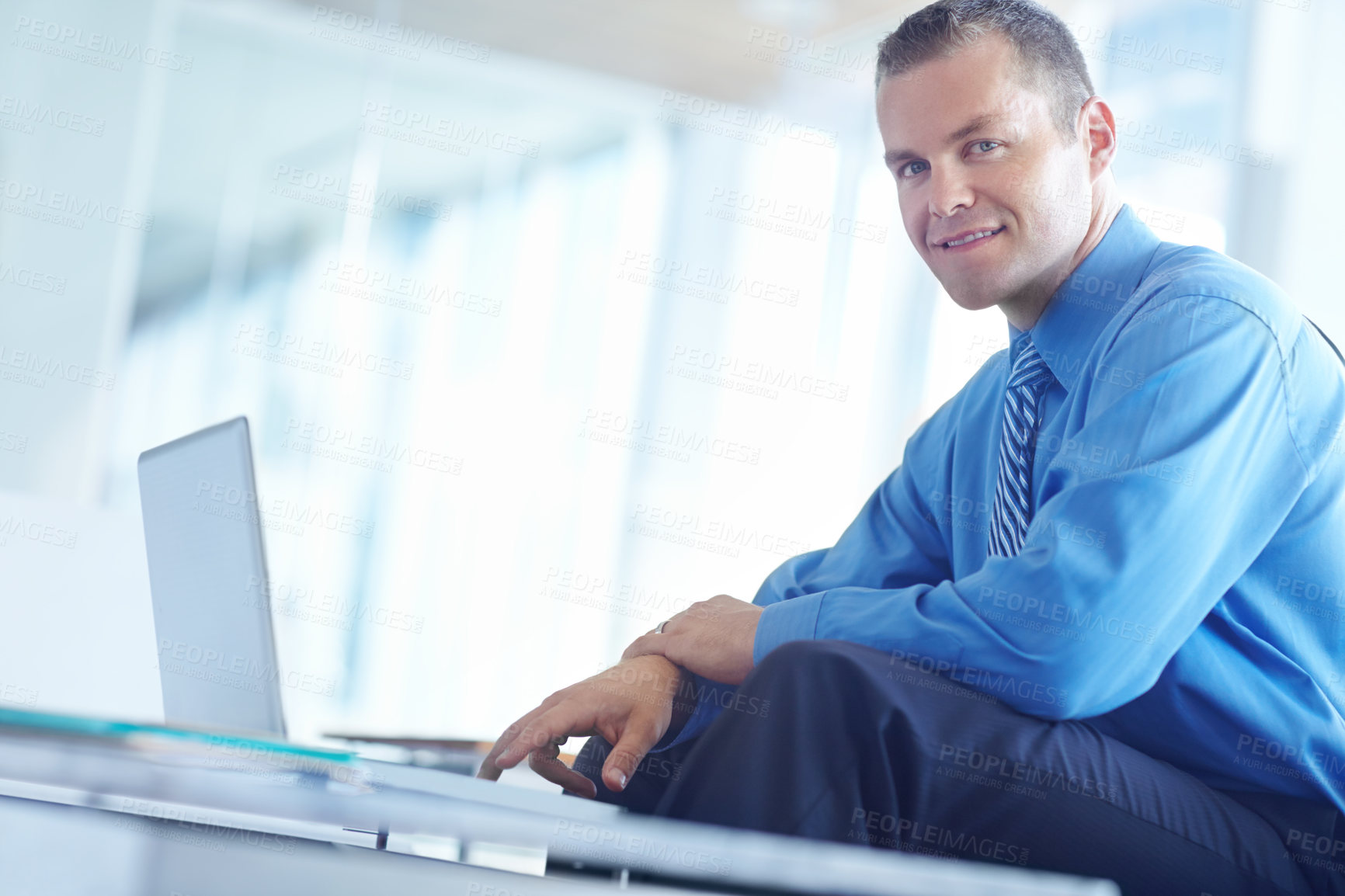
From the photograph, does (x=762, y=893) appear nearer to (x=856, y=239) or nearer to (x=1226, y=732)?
(x=1226, y=732)

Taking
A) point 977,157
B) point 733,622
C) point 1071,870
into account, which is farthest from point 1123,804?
point 977,157

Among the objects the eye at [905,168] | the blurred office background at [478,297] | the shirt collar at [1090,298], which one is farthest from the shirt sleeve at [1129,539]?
the blurred office background at [478,297]

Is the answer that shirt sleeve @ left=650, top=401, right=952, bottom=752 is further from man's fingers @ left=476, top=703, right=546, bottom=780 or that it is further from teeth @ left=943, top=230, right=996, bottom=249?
man's fingers @ left=476, top=703, right=546, bottom=780

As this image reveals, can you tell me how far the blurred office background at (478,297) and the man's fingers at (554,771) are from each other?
280 centimetres

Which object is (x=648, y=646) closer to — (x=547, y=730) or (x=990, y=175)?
Result: (x=547, y=730)

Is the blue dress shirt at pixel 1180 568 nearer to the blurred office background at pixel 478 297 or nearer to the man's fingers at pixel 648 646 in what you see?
the man's fingers at pixel 648 646

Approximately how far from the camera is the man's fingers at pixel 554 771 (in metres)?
1.00

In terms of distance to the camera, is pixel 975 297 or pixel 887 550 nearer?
pixel 975 297

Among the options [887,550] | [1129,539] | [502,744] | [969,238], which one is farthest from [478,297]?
[1129,539]

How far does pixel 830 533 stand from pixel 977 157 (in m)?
3.78

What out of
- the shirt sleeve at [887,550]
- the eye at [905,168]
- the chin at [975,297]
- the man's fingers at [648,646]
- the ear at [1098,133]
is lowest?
the man's fingers at [648,646]

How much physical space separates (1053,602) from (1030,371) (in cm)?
36

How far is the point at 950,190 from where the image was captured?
115cm

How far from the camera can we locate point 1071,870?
79 centimetres
